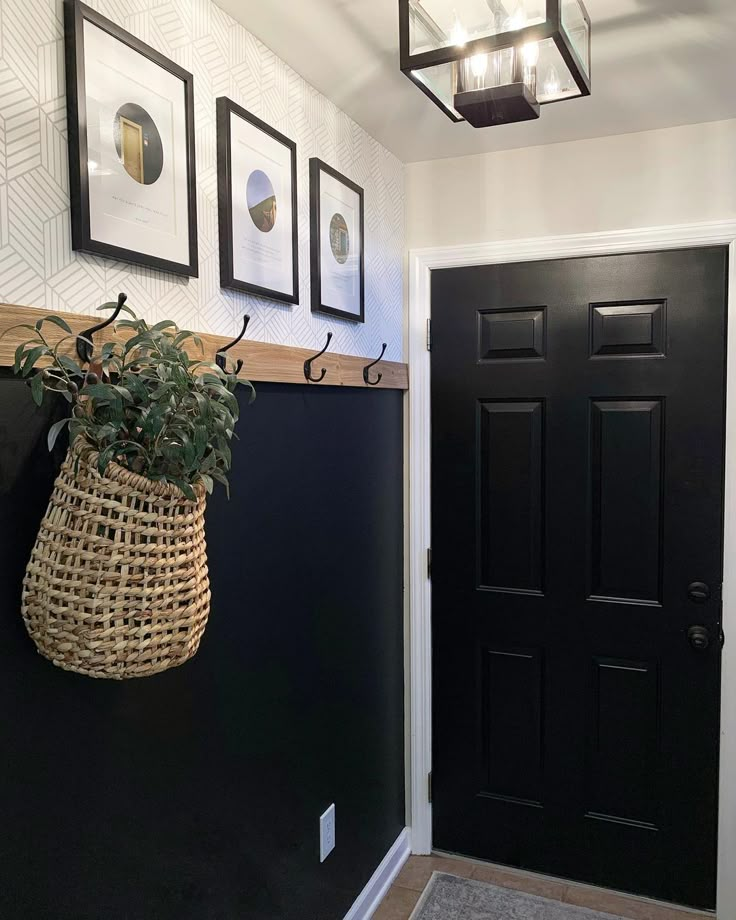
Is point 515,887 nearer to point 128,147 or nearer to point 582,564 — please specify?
point 582,564

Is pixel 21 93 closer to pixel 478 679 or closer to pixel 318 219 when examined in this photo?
pixel 318 219

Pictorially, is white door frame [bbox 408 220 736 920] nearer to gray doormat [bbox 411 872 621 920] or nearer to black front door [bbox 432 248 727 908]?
black front door [bbox 432 248 727 908]

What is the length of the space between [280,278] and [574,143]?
1.14 meters

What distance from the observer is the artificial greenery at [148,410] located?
1045 mm

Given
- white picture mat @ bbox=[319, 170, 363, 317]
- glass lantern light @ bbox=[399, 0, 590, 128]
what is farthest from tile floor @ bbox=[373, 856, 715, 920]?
glass lantern light @ bbox=[399, 0, 590, 128]

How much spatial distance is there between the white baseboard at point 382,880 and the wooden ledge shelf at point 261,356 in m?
1.51

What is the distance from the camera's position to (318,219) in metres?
1.98

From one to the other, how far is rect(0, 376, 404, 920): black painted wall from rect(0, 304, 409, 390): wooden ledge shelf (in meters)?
0.05

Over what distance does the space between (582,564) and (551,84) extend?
1409mm

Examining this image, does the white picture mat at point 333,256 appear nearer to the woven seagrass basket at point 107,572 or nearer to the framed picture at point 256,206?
the framed picture at point 256,206

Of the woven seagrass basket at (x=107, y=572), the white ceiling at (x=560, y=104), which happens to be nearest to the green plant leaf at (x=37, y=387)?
the woven seagrass basket at (x=107, y=572)

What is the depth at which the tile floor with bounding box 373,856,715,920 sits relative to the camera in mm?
2338

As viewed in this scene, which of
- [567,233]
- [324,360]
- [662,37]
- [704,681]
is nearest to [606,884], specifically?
[704,681]

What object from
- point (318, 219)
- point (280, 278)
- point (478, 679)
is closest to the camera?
point (280, 278)
